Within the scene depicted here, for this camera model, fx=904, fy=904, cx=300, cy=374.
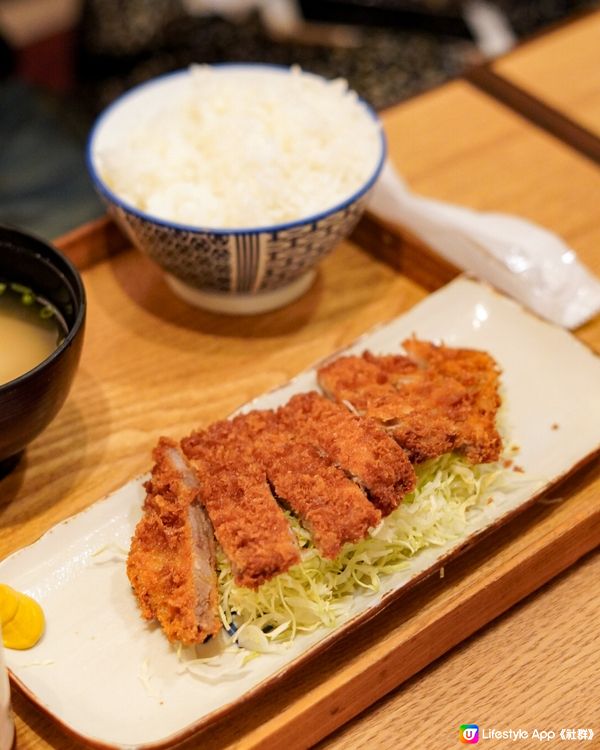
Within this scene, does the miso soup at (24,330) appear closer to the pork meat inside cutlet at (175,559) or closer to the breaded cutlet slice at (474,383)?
the pork meat inside cutlet at (175,559)

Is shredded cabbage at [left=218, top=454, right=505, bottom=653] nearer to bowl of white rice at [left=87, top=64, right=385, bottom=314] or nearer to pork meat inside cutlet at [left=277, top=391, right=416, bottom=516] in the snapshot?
pork meat inside cutlet at [left=277, top=391, right=416, bottom=516]

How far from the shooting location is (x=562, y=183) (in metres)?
2.59

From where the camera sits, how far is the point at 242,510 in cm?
149

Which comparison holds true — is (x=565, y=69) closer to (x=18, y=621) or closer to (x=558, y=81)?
(x=558, y=81)

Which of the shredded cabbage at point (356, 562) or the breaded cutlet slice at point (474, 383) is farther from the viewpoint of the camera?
the breaded cutlet slice at point (474, 383)

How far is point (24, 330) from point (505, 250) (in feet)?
3.79

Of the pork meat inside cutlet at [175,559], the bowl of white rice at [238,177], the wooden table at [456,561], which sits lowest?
the wooden table at [456,561]

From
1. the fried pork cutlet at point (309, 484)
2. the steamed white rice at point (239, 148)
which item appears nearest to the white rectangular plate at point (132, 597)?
the fried pork cutlet at point (309, 484)

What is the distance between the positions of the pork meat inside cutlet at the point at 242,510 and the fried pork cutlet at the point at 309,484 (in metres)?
0.03

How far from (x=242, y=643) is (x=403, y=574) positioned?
297 millimetres

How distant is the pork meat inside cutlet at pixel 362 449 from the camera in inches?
60.5

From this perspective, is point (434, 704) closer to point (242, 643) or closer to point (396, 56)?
point (242, 643)

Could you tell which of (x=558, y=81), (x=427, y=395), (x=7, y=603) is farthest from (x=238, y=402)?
(x=558, y=81)

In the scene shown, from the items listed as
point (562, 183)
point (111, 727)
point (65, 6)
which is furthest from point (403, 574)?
point (65, 6)
